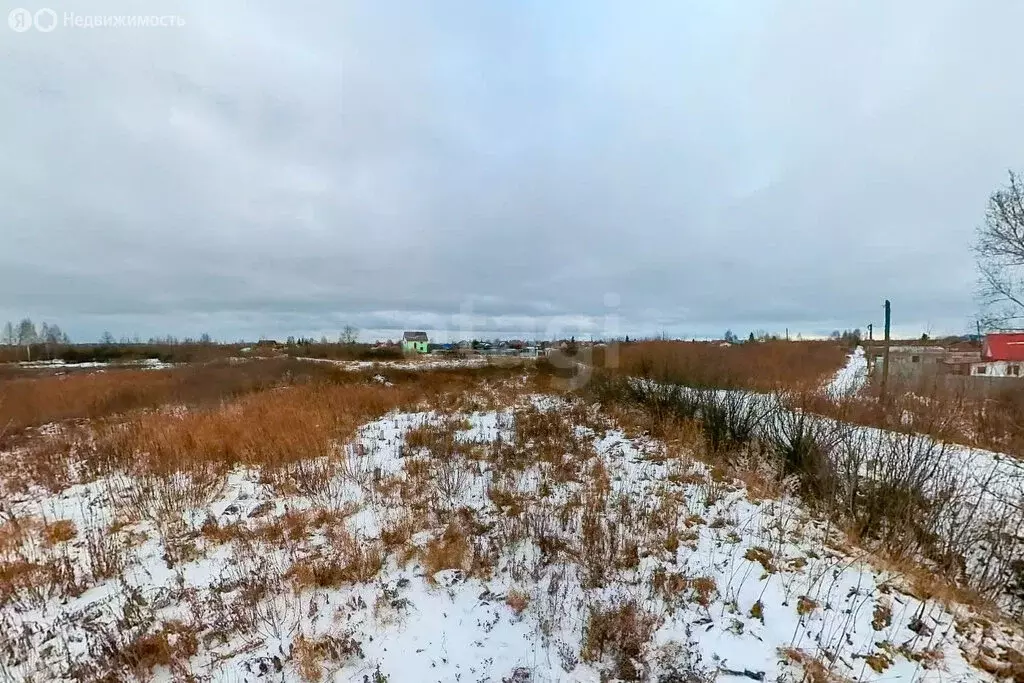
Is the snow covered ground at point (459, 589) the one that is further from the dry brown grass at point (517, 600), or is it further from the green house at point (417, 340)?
the green house at point (417, 340)

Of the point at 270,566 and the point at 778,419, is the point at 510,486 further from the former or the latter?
the point at 778,419

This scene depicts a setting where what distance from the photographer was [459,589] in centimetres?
347

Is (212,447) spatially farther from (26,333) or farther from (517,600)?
(26,333)

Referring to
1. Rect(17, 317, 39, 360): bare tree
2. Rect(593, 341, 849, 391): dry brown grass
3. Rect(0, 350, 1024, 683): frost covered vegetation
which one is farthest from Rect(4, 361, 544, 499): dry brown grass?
Rect(17, 317, 39, 360): bare tree

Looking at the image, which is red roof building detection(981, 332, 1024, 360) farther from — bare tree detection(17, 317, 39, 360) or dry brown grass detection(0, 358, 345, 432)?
bare tree detection(17, 317, 39, 360)

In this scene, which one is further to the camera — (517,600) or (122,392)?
(122,392)

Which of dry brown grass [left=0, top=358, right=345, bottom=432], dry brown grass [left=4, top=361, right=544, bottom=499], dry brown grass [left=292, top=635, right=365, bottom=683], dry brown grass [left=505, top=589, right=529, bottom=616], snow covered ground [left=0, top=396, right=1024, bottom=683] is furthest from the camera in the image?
dry brown grass [left=0, top=358, right=345, bottom=432]

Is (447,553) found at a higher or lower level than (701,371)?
lower

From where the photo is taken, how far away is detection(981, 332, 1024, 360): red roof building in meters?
21.0

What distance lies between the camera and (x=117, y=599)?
3385 millimetres

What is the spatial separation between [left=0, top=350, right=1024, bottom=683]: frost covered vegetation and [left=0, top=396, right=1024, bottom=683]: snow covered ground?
0.02 meters

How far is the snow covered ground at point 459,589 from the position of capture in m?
2.74

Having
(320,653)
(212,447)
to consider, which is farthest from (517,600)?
(212,447)

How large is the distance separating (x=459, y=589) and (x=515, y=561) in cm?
57
